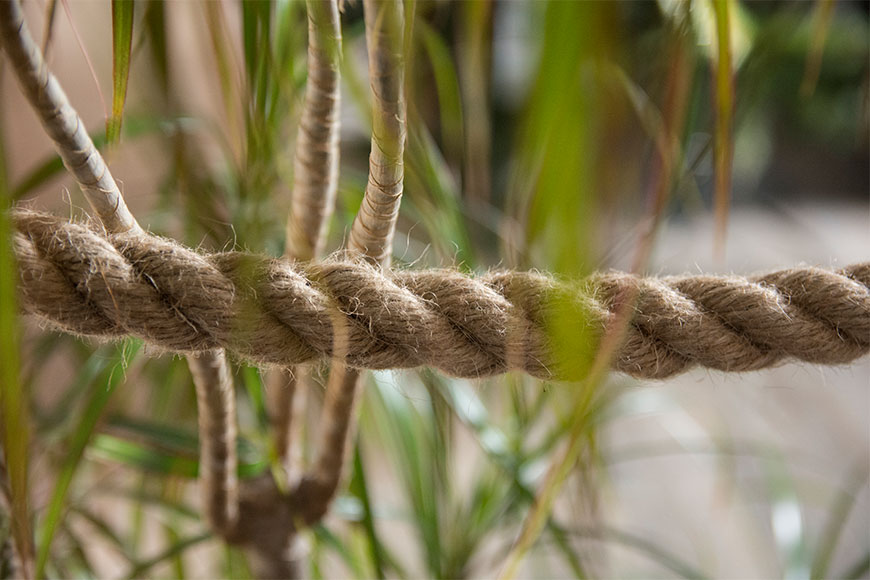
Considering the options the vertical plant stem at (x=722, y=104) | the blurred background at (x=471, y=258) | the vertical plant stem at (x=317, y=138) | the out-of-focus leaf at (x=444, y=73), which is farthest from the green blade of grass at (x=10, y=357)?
the out-of-focus leaf at (x=444, y=73)

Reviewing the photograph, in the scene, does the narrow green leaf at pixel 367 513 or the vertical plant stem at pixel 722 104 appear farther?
the narrow green leaf at pixel 367 513

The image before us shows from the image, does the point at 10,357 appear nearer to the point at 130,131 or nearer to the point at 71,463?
the point at 71,463

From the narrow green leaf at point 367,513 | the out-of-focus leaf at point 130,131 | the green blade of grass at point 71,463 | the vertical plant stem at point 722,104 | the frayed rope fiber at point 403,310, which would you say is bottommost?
the narrow green leaf at point 367,513

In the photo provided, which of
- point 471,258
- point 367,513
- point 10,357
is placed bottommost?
point 367,513

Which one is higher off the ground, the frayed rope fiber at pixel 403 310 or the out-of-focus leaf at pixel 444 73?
the out-of-focus leaf at pixel 444 73

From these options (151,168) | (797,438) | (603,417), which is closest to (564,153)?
(603,417)

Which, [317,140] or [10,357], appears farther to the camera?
[317,140]

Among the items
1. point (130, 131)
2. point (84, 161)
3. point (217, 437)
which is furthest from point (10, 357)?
point (130, 131)

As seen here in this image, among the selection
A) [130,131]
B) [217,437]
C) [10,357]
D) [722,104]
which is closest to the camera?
[10,357]

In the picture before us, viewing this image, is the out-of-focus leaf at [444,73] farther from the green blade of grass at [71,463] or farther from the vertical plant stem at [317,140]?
the green blade of grass at [71,463]
